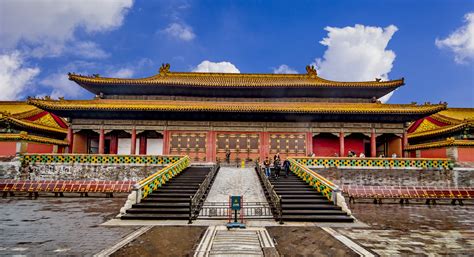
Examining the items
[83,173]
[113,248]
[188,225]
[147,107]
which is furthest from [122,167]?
[113,248]

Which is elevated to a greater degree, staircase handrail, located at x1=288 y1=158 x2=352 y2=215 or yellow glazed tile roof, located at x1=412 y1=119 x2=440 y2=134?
yellow glazed tile roof, located at x1=412 y1=119 x2=440 y2=134

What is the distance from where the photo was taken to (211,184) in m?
15.2

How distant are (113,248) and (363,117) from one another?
71.2 feet

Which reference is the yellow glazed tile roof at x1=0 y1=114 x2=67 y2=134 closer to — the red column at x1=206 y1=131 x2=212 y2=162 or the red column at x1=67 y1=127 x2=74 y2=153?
the red column at x1=67 y1=127 x2=74 y2=153

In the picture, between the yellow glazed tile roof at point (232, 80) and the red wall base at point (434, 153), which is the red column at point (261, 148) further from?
the red wall base at point (434, 153)

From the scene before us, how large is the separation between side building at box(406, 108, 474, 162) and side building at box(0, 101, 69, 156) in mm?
30179

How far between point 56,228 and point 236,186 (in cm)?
838

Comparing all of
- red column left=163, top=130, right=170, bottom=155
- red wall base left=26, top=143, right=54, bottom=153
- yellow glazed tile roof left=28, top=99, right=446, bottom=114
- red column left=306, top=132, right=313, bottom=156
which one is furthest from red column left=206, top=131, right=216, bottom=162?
red wall base left=26, top=143, right=54, bottom=153

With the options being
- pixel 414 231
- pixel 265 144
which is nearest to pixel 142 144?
pixel 265 144

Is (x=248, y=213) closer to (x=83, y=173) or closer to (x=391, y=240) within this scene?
(x=391, y=240)

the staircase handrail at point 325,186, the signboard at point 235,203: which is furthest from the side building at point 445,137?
the signboard at point 235,203

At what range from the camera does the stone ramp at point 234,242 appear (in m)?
6.65

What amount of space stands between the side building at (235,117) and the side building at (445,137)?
1.63 m

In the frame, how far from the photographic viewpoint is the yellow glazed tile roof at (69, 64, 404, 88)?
81.4 feet
